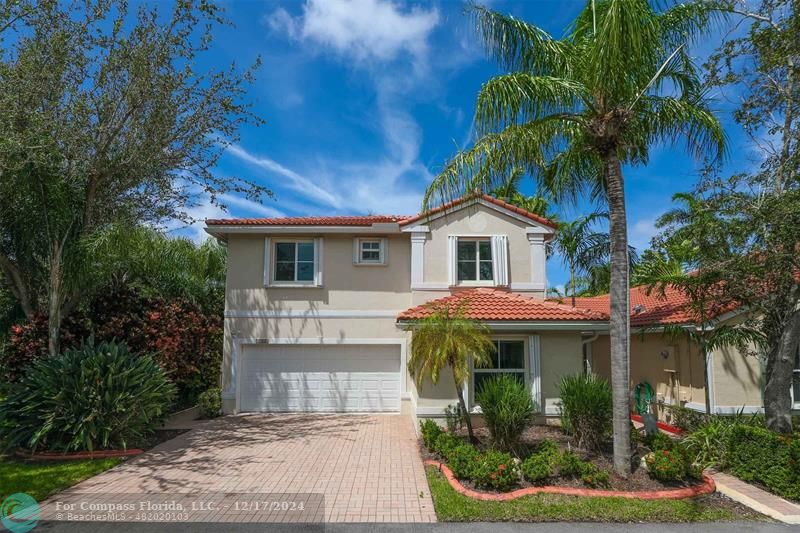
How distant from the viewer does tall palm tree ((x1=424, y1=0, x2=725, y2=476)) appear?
7555mm

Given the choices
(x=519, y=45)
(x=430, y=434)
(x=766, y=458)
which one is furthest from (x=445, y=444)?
(x=519, y=45)

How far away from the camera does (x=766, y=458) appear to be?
7629 millimetres

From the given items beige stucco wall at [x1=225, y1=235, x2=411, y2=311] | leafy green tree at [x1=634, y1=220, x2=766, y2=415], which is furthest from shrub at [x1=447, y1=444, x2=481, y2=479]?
beige stucco wall at [x1=225, y1=235, x2=411, y2=311]

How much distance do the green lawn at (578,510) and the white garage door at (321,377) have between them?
7.63 m

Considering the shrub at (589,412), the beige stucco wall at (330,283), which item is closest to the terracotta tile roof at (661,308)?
the shrub at (589,412)

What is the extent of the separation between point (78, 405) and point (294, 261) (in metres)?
6.95

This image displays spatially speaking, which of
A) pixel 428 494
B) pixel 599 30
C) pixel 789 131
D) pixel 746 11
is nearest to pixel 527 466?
pixel 428 494

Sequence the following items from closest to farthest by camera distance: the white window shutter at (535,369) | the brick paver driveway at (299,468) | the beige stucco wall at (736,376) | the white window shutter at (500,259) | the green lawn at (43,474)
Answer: the brick paver driveway at (299,468) < the green lawn at (43,474) < the beige stucco wall at (736,376) < the white window shutter at (535,369) < the white window shutter at (500,259)

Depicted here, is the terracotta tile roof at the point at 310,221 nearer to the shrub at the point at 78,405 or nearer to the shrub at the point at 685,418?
the shrub at the point at 78,405

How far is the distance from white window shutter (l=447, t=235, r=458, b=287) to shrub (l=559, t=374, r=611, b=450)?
5.06m

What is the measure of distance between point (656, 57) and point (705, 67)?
170 cm

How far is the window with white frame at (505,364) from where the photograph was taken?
11461 millimetres

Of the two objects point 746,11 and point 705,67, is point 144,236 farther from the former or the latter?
point 746,11

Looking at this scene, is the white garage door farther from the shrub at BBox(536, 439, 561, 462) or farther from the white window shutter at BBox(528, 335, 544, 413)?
the shrub at BBox(536, 439, 561, 462)
